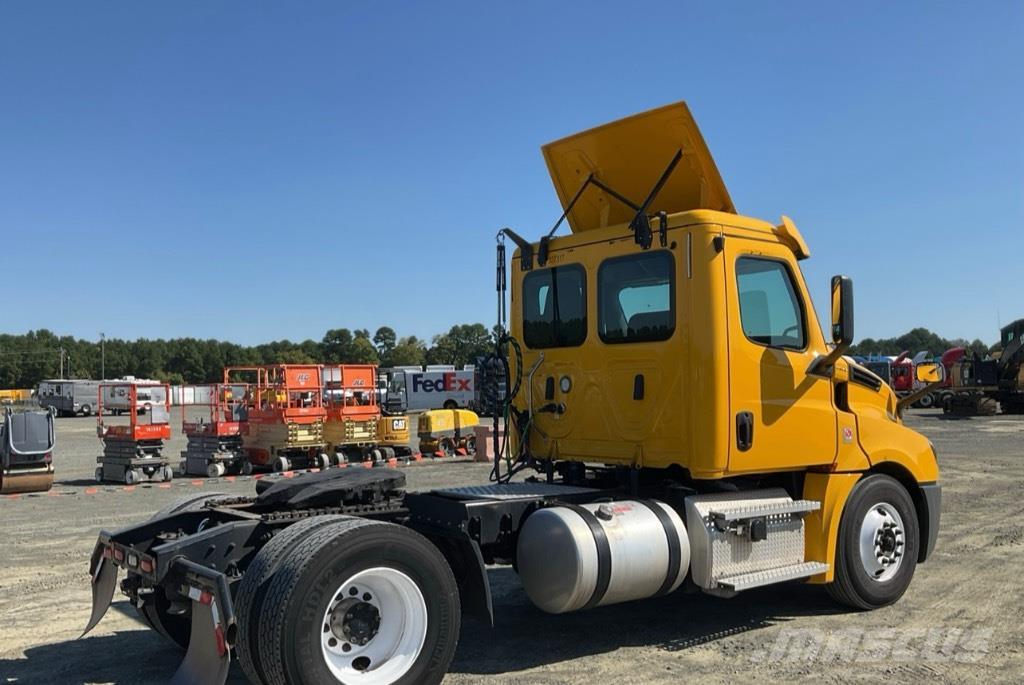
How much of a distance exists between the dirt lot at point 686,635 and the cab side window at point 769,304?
215 cm

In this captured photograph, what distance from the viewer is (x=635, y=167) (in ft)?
22.9

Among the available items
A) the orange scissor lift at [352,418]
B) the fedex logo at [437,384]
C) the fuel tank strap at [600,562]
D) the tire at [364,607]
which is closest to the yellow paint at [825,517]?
the fuel tank strap at [600,562]

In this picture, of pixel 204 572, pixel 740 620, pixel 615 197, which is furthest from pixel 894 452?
pixel 204 572

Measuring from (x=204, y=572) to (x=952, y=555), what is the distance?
7639 millimetres

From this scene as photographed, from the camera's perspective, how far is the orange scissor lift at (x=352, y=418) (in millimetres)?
20688

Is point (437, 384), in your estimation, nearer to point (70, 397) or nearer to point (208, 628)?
point (70, 397)

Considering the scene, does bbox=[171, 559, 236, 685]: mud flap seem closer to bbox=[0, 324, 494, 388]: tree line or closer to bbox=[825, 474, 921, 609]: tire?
bbox=[825, 474, 921, 609]: tire

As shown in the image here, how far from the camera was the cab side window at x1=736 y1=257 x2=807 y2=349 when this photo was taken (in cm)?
629

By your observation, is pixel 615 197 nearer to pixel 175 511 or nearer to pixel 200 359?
pixel 175 511

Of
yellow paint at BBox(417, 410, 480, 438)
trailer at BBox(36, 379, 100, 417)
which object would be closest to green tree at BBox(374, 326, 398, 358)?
trailer at BBox(36, 379, 100, 417)

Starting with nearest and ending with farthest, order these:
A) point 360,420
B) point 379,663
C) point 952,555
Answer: point 379,663 < point 952,555 < point 360,420

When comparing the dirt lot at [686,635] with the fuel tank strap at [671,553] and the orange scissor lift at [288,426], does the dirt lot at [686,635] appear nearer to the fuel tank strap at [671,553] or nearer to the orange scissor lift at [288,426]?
the fuel tank strap at [671,553]

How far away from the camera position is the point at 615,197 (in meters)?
7.03

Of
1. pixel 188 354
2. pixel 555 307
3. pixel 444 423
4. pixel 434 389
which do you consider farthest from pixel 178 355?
pixel 555 307
